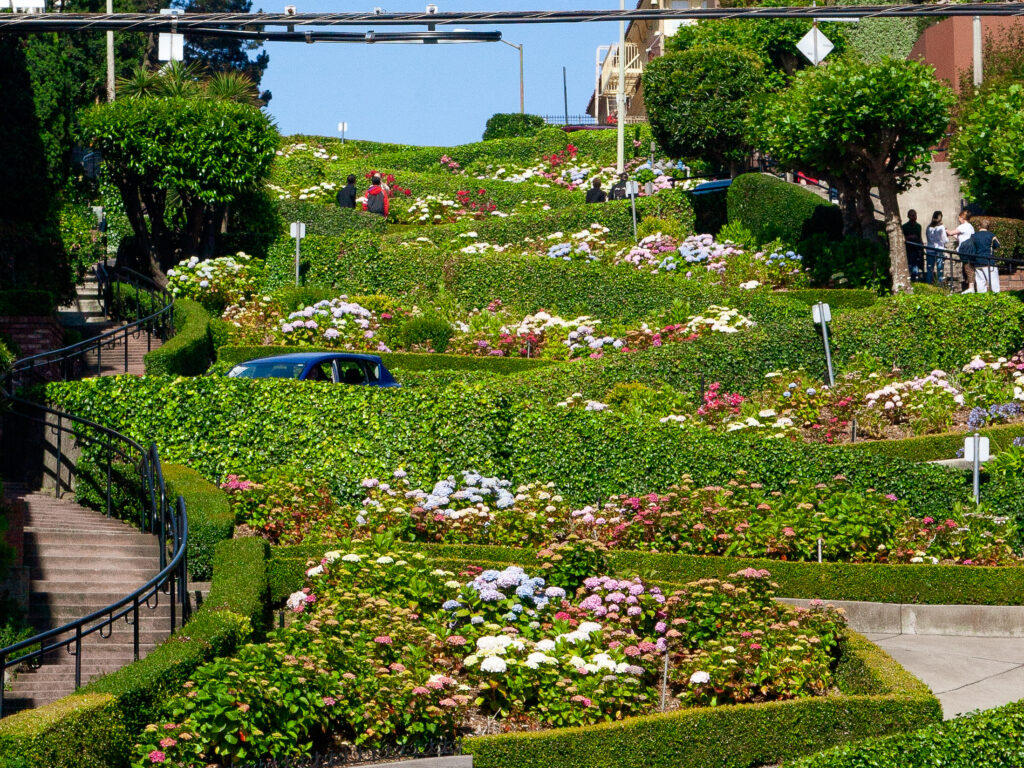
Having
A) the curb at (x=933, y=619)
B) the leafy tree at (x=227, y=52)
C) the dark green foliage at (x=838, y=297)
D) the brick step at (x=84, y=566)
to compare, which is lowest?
the curb at (x=933, y=619)

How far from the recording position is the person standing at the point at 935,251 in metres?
30.1

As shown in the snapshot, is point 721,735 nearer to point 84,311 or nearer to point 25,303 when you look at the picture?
point 25,303

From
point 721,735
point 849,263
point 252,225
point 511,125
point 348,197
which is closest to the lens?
point 721,735

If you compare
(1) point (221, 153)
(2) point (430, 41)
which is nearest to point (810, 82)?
(1) point (221, 153)

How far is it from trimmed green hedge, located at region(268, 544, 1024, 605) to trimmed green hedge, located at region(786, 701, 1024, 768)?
4.44 meters

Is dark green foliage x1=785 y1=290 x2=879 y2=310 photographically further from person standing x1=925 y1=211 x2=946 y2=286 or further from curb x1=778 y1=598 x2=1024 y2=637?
curb x1=778 y1=598 x2=1024 y2=637

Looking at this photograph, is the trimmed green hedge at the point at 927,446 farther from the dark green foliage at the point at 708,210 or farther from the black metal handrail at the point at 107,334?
the dark green foliage at the point at 708,210

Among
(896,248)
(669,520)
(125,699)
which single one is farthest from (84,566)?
(896,248)

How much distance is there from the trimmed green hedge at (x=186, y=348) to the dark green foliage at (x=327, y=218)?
8.15m

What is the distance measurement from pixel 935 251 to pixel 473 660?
20.2 m

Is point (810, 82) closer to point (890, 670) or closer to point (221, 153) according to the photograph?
point (221, 153)

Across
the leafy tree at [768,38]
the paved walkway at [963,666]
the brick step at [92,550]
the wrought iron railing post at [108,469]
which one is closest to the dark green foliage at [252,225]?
the leafy tree at [768,38]

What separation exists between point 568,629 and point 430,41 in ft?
18.3

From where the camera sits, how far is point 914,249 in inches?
1205
